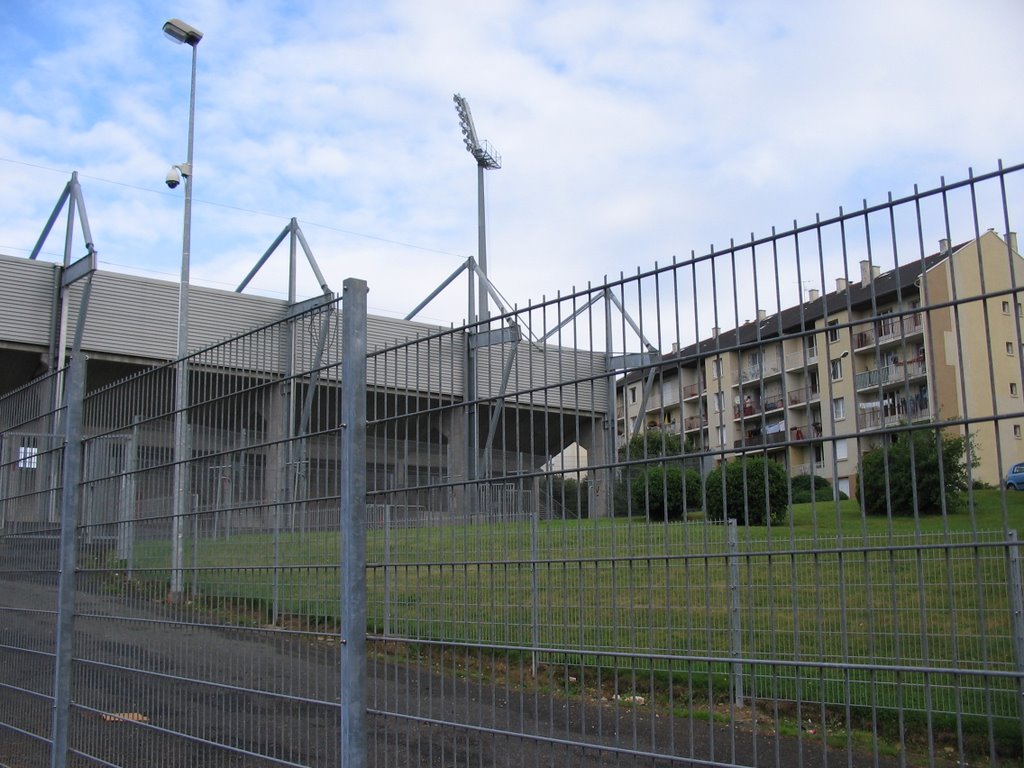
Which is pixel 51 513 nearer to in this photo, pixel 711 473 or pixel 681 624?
pixel 681 624

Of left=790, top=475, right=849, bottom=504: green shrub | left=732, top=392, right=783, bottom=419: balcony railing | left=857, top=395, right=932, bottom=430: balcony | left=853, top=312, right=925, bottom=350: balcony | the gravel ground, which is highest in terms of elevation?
left=853, top=312, right=925, bottom=350: balcony

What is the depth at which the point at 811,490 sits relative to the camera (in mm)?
2957

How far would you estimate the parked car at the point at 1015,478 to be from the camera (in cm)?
271

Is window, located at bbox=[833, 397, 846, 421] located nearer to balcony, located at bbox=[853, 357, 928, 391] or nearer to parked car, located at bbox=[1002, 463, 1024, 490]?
balcony, located at bbox=[853, 357, 928, 391]

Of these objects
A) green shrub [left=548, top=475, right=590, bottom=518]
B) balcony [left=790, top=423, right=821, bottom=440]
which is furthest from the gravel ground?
balcony [left=790, top=423, right=821, bottom=440]

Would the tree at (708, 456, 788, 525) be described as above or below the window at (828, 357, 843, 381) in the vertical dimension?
below

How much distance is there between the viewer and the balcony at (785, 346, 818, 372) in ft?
10.2

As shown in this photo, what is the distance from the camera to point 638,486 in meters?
3.37

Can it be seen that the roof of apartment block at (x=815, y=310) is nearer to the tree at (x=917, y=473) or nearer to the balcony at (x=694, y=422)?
the balcony at (x=694, y=422)

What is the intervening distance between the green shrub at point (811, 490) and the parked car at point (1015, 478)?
1.44 feet

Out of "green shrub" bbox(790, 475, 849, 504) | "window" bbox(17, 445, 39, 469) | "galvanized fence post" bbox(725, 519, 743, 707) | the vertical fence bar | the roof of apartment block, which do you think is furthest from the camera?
"window" bbox(17, 445, 39, 469)

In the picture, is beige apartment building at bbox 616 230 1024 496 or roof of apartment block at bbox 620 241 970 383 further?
roof of apartment block at bbox 620 241 970 383

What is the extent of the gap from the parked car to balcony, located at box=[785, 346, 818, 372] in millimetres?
635

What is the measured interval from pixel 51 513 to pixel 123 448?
117 centimetres
